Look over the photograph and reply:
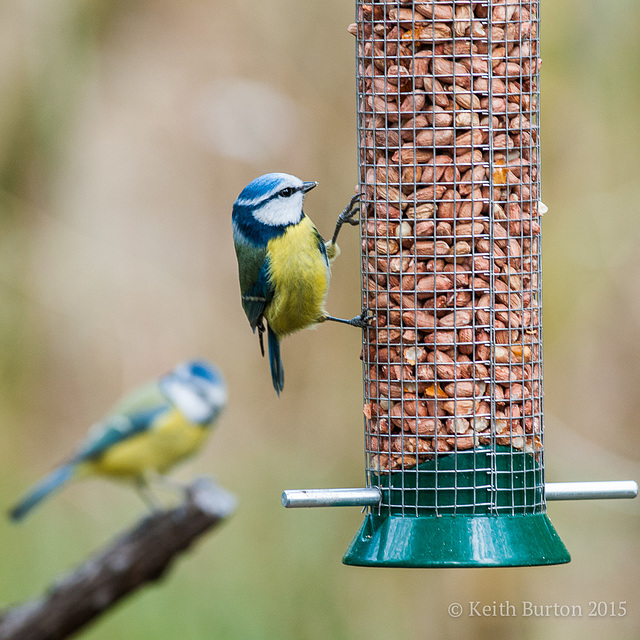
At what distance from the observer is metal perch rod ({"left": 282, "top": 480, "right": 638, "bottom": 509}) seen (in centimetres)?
321

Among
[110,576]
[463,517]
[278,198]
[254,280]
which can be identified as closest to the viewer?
[463,517]

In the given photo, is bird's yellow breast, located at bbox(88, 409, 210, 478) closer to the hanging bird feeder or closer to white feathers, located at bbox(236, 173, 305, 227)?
white feathers, located at bbox(236, 173, 305, 227)

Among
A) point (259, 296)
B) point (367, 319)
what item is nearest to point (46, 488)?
point (259, 296)

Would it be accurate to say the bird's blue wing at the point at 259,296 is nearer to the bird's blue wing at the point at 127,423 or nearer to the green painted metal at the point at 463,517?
the green painted metal at the point at 463,517

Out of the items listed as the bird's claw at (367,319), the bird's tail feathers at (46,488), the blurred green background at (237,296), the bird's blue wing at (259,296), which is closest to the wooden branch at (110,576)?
the bird's blue wing at (259,296)

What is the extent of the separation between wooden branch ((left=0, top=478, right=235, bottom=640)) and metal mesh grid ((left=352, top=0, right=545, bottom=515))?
113cm

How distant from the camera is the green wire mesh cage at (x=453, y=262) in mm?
3379

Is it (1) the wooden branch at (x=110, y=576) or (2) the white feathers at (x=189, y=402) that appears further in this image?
(2) the white feathers at (x=189, y=402)

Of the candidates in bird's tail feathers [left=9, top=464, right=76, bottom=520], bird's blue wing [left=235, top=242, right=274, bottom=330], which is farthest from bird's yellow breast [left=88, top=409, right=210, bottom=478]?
bird's blue wing [left=235, top=242, right=274, bottom=330]

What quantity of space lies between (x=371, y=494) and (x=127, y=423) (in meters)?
2.35

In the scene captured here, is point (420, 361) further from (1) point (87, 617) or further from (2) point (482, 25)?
(1) point (87, 617)

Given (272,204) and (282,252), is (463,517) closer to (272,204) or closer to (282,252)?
(282,252)

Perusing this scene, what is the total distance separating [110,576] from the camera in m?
4.30

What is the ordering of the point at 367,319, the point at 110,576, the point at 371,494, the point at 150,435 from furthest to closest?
the point at 150,435 → the point at 110,576 → the point at 367,319 → the point at 371,494
